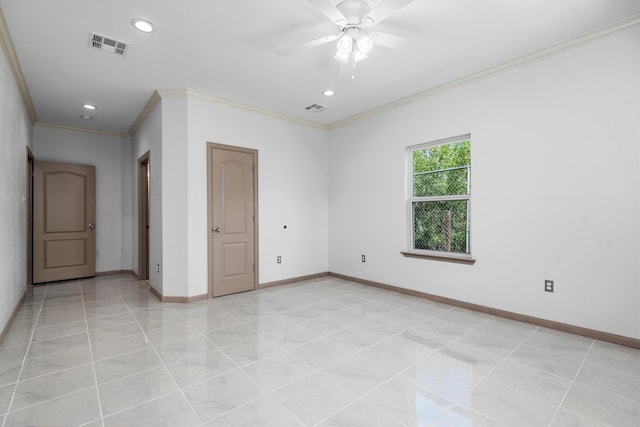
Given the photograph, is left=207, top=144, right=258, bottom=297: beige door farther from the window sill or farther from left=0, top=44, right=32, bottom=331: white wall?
the window sill

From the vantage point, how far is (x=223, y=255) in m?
4.47

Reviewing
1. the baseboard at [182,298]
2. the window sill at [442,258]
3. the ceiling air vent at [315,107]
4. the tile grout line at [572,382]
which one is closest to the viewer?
the tile grout line at [572,382]

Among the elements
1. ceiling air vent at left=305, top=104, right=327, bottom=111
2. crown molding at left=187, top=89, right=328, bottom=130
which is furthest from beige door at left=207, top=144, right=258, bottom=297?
ceiling air vent at left=305, top=104, right=327, bottom=111

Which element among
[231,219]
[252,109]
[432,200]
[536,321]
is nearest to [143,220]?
[231,219]

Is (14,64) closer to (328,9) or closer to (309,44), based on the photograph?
(309,44)

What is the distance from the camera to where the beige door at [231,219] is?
14.4 ft

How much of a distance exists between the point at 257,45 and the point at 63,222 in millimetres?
4886

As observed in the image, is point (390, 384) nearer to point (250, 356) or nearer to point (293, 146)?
point (250, 356)

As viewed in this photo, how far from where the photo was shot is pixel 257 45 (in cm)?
304

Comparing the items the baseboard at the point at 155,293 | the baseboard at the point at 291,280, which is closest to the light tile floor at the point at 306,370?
the baseboard at the point at 155,293

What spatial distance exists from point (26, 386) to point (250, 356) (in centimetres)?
148

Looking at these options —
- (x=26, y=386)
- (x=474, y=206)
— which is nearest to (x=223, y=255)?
(x=26, y=386)

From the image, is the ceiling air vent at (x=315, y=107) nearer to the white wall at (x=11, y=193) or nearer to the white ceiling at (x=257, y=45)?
the white ceiling at (x=257, y=45)

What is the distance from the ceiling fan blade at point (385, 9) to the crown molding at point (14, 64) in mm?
2930
